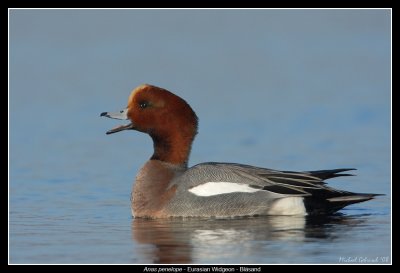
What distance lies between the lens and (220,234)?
9.52m

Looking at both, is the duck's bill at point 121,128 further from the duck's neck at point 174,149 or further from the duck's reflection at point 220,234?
the duck's reflection at point 220,234

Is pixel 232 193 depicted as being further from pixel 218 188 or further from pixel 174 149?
pixel 174 149

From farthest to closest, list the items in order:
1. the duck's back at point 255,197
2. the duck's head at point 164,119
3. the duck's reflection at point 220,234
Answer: the duck's head at point 164,119
the duck's back at point 255,197
the duck's reflection at point 220,234

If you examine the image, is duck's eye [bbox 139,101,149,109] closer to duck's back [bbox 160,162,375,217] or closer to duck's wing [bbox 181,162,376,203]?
duck's wing [bbox 181,162,376,203]

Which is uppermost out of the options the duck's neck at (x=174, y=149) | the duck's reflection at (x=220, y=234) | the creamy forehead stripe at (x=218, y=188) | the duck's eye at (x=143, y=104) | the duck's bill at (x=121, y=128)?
the duck's eye at (x=143, y=104)

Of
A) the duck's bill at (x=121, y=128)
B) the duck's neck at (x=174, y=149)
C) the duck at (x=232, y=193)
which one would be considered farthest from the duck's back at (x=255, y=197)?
the duck's bill at (x=121, y=128)

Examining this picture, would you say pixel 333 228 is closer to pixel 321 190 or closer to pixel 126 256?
pixel 321 190

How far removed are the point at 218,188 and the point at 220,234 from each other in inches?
44.8

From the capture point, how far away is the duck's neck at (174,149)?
11203mm

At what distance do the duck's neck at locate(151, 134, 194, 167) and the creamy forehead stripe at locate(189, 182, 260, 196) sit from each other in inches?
25.7

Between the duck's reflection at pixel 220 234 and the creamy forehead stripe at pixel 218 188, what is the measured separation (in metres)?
0.28

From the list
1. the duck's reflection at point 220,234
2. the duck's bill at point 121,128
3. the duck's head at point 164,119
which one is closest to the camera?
the duck's reflection at point 220,234

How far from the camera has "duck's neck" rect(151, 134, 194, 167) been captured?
1120 centimetres

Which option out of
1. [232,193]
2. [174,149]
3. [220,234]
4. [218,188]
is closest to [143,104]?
[174,149]
